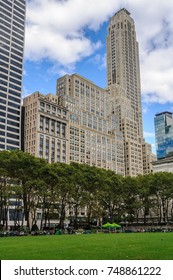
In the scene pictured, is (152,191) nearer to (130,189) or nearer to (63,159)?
(130,189)

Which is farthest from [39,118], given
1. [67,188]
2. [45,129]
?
[67,188]

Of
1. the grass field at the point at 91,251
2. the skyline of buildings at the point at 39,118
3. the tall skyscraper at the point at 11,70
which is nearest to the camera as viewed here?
the grass field at the point at 91,251

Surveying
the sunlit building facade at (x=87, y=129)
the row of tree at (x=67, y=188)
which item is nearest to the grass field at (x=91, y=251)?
the row of tree at (x=67, y=188)

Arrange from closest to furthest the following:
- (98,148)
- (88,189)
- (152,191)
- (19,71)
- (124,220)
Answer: (88,189) → (152,191) → (124,220) → (19,71) → (98,148)

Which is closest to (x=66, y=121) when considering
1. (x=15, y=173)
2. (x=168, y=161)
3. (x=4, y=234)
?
(x=168, y=161)

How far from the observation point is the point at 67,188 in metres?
76.8

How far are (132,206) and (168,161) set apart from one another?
5104 cm

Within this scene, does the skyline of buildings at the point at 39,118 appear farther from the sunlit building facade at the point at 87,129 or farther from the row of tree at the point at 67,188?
the row of tree at the point at 67,188

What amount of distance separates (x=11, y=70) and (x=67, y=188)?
8780cm

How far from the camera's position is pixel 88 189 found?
86.5 m

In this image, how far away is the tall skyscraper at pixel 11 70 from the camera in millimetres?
139500

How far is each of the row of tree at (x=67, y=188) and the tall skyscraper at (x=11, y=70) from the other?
2201 inches

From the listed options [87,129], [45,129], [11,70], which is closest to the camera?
[11,70]

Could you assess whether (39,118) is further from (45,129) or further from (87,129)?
(87,129)
